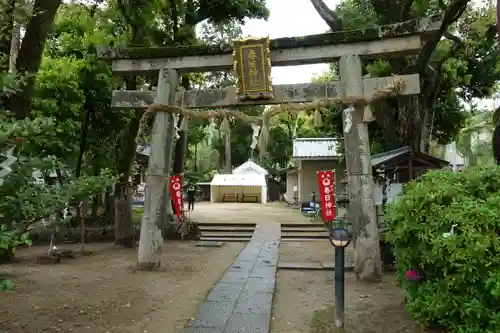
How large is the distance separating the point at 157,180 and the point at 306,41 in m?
4.37

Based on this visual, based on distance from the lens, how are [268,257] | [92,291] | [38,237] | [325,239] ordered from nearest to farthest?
[92,291]
[268,257]
[38,237]
[325,239]

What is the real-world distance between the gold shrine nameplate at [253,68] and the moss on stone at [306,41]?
291 millimetres

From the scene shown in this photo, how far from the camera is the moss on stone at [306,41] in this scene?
8.02 m

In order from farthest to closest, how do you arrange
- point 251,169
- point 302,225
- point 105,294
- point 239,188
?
point 251,169 → point 239,188 → point 302,225 → point 105,294

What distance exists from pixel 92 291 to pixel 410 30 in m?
7.67

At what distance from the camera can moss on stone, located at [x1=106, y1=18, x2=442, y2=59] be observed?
8016mm

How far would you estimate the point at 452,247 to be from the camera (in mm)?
4070

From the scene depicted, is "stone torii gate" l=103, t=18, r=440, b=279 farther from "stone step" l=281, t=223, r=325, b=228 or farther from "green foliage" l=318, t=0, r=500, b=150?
"stone step" l=281, t=223, r=325, b=228

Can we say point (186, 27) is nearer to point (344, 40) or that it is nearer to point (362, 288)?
point (344, 40)

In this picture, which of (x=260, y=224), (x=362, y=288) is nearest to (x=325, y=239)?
(x=260, y=224)

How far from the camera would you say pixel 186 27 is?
52.3ft

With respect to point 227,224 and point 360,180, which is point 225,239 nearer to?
point 227,224

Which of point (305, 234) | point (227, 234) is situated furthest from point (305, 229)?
point (227, 234)

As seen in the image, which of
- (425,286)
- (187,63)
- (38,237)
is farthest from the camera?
(38,237)
